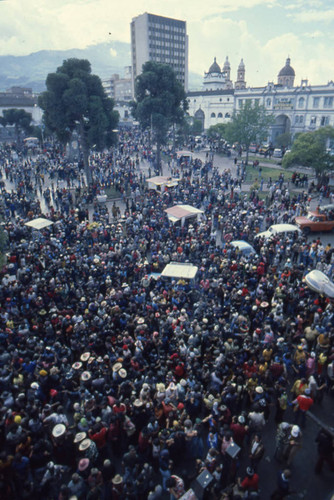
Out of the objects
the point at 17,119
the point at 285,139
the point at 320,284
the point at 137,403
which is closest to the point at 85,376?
the point at 137,403

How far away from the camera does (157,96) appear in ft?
133

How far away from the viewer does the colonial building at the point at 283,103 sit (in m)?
53.6

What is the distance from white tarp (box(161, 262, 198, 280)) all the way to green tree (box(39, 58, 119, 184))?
68.3ft

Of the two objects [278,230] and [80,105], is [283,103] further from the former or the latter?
[278,230]

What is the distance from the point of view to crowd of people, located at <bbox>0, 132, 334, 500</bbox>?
648 cm

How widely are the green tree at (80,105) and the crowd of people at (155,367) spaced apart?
56.4 ft

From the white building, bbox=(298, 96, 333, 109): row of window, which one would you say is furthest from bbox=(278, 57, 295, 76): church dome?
bbox=(298, 96, 333, 109): row of window

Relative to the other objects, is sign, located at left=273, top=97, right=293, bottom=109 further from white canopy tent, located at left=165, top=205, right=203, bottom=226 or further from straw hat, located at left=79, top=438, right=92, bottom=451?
straw hat, located at left=79, top=438, right=92, bottom=451

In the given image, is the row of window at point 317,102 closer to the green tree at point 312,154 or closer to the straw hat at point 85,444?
the green tree at point 312,154

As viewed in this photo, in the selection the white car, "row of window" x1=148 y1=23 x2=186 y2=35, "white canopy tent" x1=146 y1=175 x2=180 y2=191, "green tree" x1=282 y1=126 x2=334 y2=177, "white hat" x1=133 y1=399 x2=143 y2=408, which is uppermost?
"row of window" x1=148 y1=23 x2=186 y2=35

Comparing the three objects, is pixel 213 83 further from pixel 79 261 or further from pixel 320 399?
pixel 320 399

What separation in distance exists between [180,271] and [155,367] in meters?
5.21

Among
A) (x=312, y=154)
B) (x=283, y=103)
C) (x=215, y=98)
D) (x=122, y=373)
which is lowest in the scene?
(x=122, y=373)

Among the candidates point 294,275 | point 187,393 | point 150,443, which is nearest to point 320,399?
point 187,393
